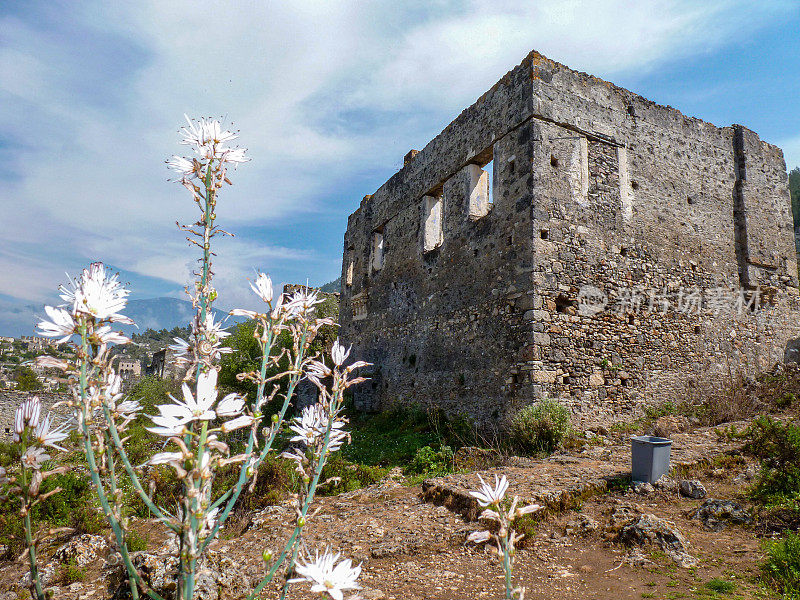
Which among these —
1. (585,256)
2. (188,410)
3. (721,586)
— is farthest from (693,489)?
(188,410)

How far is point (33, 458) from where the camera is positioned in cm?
163

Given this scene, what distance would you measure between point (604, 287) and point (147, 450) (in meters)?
9.76

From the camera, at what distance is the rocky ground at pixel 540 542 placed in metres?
3.85

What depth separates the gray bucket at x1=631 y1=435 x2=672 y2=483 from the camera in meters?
5.77

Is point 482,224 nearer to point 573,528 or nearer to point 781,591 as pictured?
point 573,528

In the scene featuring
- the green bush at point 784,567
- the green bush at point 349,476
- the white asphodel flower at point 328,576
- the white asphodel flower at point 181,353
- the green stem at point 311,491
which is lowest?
the green bush at point 349,476

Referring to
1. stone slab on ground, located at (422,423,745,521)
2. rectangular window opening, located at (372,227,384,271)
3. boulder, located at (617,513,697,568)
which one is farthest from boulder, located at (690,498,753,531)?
rectangular window opening, located at (372,227,384,271)

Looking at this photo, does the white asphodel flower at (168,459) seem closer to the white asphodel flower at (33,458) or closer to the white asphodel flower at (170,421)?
the white asphodel flower at (170,421)

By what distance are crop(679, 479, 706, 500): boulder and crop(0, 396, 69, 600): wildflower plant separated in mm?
6263

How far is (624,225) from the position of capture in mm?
9641

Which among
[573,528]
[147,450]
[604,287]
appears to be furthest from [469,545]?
[147,450]

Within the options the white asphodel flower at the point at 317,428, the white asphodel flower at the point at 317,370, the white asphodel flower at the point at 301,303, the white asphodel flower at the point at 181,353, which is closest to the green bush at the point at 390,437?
the white asphodel flower at the point at 317,428

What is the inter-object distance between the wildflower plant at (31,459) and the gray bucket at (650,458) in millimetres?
5897

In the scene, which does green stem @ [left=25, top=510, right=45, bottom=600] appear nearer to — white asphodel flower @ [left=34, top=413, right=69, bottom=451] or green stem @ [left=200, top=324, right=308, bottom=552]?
white asphodel flower @ [left=34, top=413, right=69, bottom=451]
